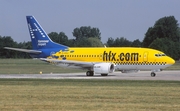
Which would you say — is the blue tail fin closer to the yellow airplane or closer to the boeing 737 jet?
the boeing 737 jet

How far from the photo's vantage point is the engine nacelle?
4850 cm

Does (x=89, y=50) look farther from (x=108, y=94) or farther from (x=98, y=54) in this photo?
(x=108, y=94)

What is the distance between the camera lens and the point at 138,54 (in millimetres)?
49094

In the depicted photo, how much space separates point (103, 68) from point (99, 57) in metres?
2.04

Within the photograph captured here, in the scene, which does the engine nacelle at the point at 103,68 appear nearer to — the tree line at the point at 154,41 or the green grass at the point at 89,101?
the green grass at the point at 89,101

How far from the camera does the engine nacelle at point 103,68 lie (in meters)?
48.5

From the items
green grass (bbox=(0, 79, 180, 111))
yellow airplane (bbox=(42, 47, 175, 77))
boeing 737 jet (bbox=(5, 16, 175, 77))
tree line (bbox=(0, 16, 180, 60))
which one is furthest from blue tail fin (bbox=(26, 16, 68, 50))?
tree line (bbox=(0, 16, 180, 60))

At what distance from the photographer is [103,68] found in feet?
160

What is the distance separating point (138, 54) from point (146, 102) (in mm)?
27624

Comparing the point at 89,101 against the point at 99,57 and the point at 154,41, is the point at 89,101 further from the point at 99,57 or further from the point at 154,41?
the point at 154,41

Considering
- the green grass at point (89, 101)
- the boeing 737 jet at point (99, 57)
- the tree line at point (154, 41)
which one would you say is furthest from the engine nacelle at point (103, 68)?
the tree line at point (154, 41)

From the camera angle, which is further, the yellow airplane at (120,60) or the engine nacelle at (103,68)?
the yellow airplane at (120,60)

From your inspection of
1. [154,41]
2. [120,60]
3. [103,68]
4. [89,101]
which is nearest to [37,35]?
[103,68]

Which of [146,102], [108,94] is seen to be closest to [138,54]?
[108,94]
